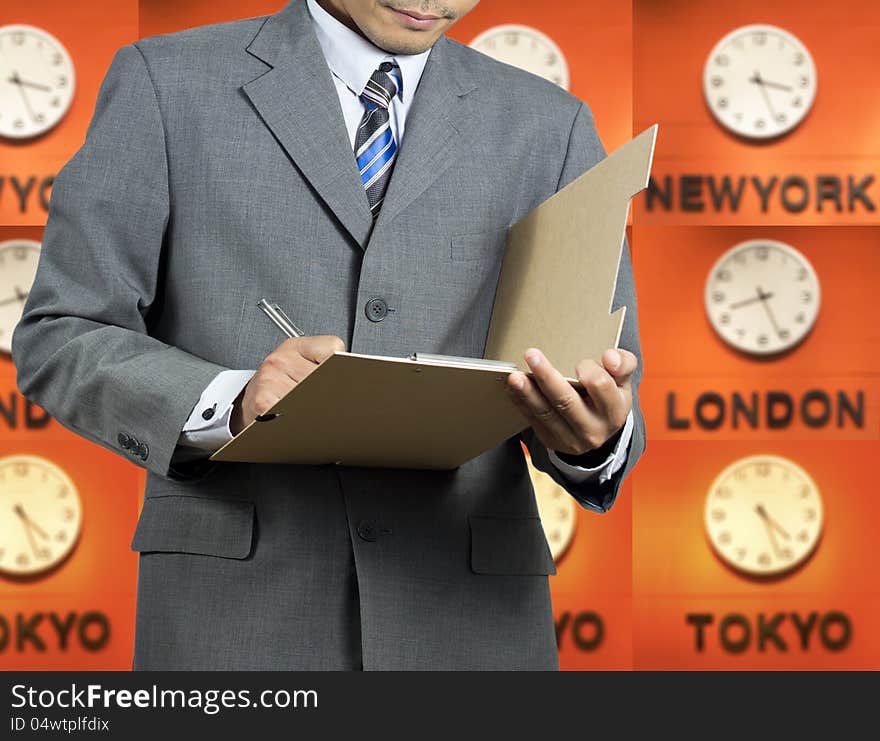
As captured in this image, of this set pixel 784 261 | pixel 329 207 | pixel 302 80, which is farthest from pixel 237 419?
pixel 784 261

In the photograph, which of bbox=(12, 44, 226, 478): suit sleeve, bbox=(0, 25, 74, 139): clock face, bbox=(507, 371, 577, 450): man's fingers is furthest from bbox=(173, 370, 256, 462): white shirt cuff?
bbox=(0, 25, 74, 139): clock face

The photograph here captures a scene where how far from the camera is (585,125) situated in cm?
120

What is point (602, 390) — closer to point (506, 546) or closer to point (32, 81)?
point (506, 546)

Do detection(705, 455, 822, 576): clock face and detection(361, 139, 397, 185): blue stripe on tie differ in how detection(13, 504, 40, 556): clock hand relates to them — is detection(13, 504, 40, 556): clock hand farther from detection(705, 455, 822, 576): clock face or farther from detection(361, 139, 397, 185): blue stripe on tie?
detection(361, 139, 397, 185): blue stripe on tie

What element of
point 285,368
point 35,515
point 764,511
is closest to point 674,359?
point 764,511

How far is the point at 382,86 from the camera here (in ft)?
3.68

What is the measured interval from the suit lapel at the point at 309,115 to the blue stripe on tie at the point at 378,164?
0.03m

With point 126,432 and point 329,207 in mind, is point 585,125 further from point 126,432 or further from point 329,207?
point 126,432

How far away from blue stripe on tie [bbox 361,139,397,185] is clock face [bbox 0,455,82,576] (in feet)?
8.41

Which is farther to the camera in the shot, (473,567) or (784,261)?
(784,261)

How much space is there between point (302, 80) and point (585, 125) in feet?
0.95

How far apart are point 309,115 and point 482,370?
0.38 meters

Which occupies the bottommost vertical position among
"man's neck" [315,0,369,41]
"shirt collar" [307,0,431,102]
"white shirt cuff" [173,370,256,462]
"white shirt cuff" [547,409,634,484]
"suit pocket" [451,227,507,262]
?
"white shirt cuff" [547,409,634,484]

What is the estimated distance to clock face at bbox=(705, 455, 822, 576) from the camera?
11.3ft
